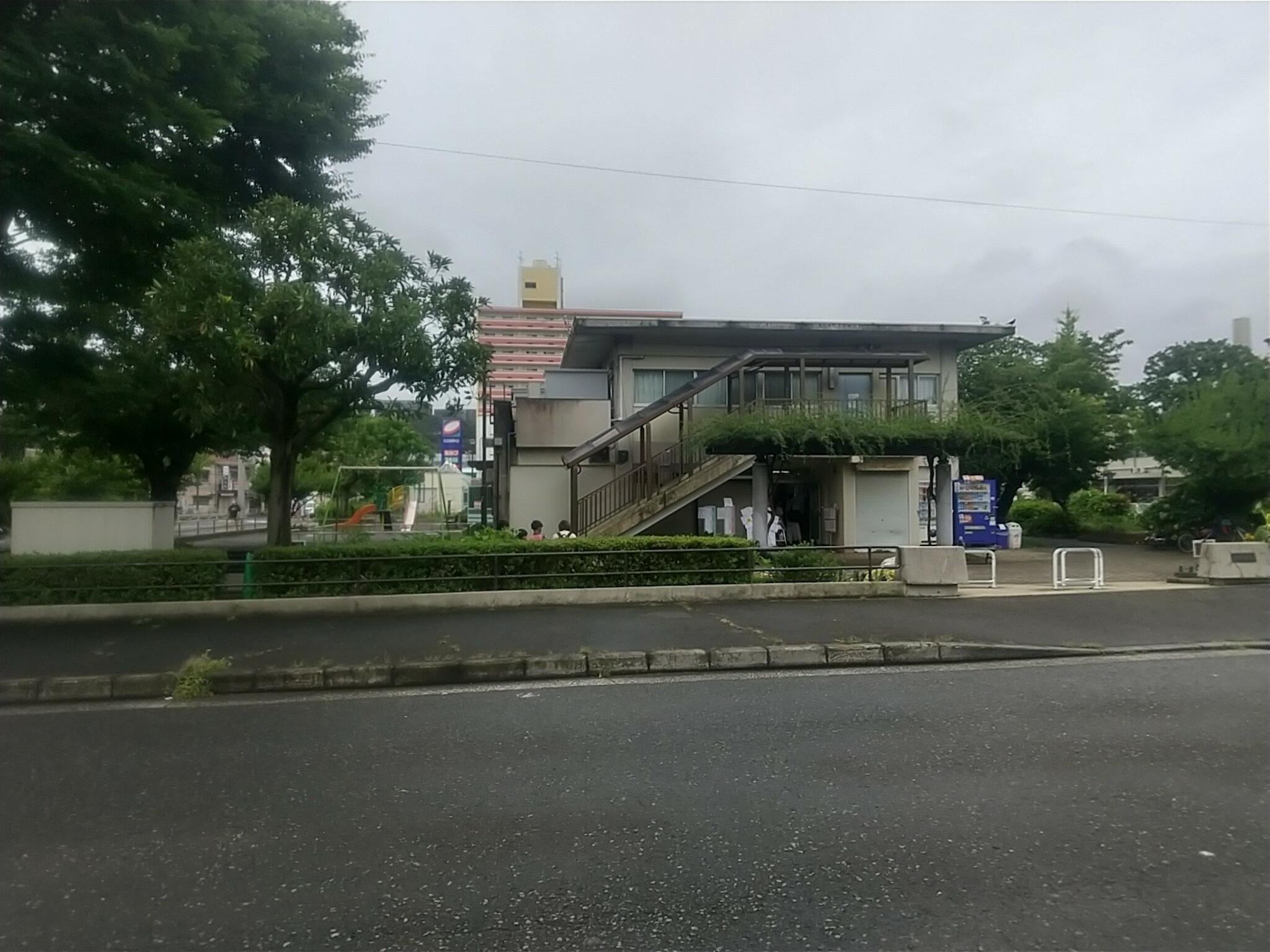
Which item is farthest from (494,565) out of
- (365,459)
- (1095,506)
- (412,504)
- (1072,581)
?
(365,459)

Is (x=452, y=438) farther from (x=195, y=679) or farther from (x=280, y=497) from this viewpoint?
(x=195, y=679)

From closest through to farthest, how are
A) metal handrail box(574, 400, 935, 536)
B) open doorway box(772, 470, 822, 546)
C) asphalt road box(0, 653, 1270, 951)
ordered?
1. asphalt road box(0, 653, 1270, 951)
2. metal handrail box(574, 400, 935, 536)
3. open doorway box(772, 470, 822, 546)

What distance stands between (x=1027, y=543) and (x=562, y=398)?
16494 millimetres

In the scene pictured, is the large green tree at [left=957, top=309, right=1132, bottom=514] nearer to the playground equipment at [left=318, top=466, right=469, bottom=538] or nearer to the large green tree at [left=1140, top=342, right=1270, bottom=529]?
the large green tree at [left=1140, top=342, right=1270, bottom=529]

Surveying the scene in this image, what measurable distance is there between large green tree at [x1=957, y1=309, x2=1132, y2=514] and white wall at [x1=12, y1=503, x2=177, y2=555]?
67.6 feet

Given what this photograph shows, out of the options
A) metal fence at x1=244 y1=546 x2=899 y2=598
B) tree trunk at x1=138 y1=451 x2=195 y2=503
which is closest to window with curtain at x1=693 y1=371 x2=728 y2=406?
metal fence at x1=244 y1=546 x2=899 y2=598

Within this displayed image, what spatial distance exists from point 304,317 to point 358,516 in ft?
58.0

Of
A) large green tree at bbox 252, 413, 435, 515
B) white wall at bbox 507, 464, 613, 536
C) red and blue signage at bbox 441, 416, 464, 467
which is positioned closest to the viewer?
white wall at bbox 507, 464, 613, 536

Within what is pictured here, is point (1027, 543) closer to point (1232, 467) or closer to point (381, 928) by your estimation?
point (1232, 467)

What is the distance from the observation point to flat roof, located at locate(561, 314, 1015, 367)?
63.0 feet

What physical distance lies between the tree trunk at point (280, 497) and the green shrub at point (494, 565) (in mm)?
2414

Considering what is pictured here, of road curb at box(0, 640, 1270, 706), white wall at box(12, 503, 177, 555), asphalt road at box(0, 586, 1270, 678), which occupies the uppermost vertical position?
white wall at box(12, 503, 177, 555)

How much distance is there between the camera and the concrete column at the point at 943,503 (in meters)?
18.7

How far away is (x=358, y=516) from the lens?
2748 centimetres
